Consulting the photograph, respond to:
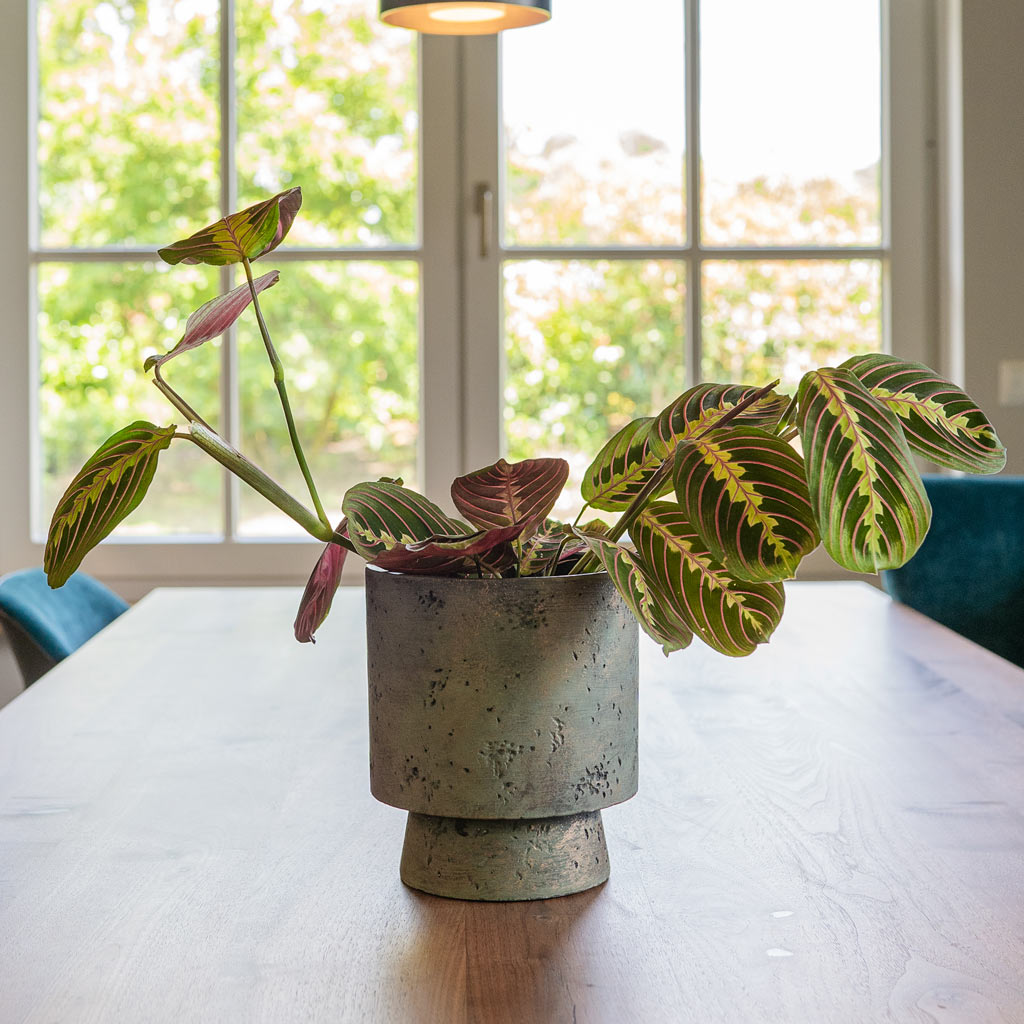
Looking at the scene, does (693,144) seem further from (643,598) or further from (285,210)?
(643,598)

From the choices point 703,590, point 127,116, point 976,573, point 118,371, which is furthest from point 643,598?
point 127,116

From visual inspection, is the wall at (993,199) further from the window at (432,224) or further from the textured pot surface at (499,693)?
the textured pot surface at (499,693)

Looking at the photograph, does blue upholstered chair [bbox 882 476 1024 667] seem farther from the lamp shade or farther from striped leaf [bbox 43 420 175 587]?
striped leaf [bbox 43 420 175 587]

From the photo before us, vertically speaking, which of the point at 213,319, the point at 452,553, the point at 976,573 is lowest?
the point at 976,573

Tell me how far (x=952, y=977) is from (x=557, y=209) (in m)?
2.92

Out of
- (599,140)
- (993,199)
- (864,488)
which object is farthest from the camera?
(599,140)

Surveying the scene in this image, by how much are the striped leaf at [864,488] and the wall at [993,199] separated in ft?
9.36

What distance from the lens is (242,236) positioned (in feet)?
2.57

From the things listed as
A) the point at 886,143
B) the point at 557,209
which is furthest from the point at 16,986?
the point at 886,143

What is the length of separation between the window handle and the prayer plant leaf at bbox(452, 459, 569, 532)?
8.78ft

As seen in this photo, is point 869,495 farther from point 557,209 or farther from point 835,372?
point 557,209

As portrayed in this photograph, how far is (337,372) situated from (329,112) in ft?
2.23

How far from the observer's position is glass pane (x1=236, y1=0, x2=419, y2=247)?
10.9ft

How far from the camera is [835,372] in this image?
0.60 metres
